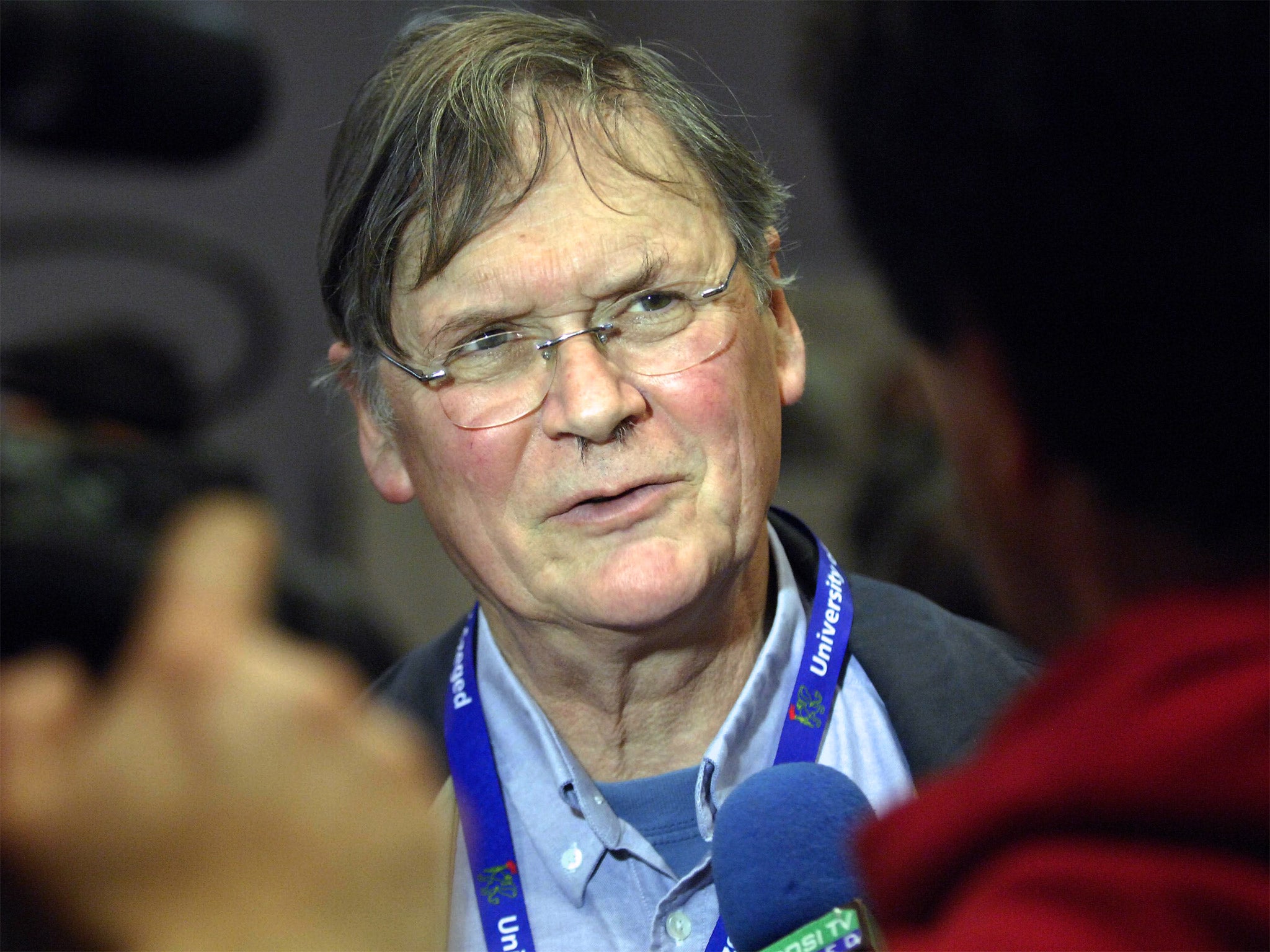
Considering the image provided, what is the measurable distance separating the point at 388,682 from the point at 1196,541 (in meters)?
1.03

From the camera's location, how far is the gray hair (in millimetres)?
1671

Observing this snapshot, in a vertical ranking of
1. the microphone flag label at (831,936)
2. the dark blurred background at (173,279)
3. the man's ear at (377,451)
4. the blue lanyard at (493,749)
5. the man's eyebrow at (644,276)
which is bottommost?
the blue lanyard at (493,749)

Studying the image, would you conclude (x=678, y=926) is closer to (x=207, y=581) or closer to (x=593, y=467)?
(x=593, y=467)

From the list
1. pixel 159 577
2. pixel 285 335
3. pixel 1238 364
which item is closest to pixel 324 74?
pixel 285 335

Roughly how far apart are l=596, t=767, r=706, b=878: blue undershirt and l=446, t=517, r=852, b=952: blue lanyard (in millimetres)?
150

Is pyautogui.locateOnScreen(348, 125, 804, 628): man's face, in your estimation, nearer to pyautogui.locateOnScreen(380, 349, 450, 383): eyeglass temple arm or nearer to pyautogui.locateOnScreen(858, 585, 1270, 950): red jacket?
pyautogui.locateOnScreen(380, 349, 450, 383): eyeglass temple arm

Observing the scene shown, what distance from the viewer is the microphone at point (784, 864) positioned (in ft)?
3.84

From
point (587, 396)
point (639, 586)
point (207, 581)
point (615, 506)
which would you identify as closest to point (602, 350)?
point (587, 396)

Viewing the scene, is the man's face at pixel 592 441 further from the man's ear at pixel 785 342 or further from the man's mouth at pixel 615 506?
the man's ear at pixel 785 342

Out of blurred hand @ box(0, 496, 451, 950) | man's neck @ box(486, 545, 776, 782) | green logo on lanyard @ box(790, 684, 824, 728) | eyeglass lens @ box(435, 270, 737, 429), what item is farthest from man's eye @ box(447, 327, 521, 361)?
blurred hand @ box(0, 496, 451, 950)

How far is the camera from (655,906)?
1.67m

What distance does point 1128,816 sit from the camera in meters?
0.65

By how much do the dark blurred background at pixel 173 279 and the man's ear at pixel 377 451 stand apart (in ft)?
1.75

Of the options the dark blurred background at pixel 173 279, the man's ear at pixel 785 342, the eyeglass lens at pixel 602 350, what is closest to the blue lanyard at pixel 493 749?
the man's ear at pixel 785 342
